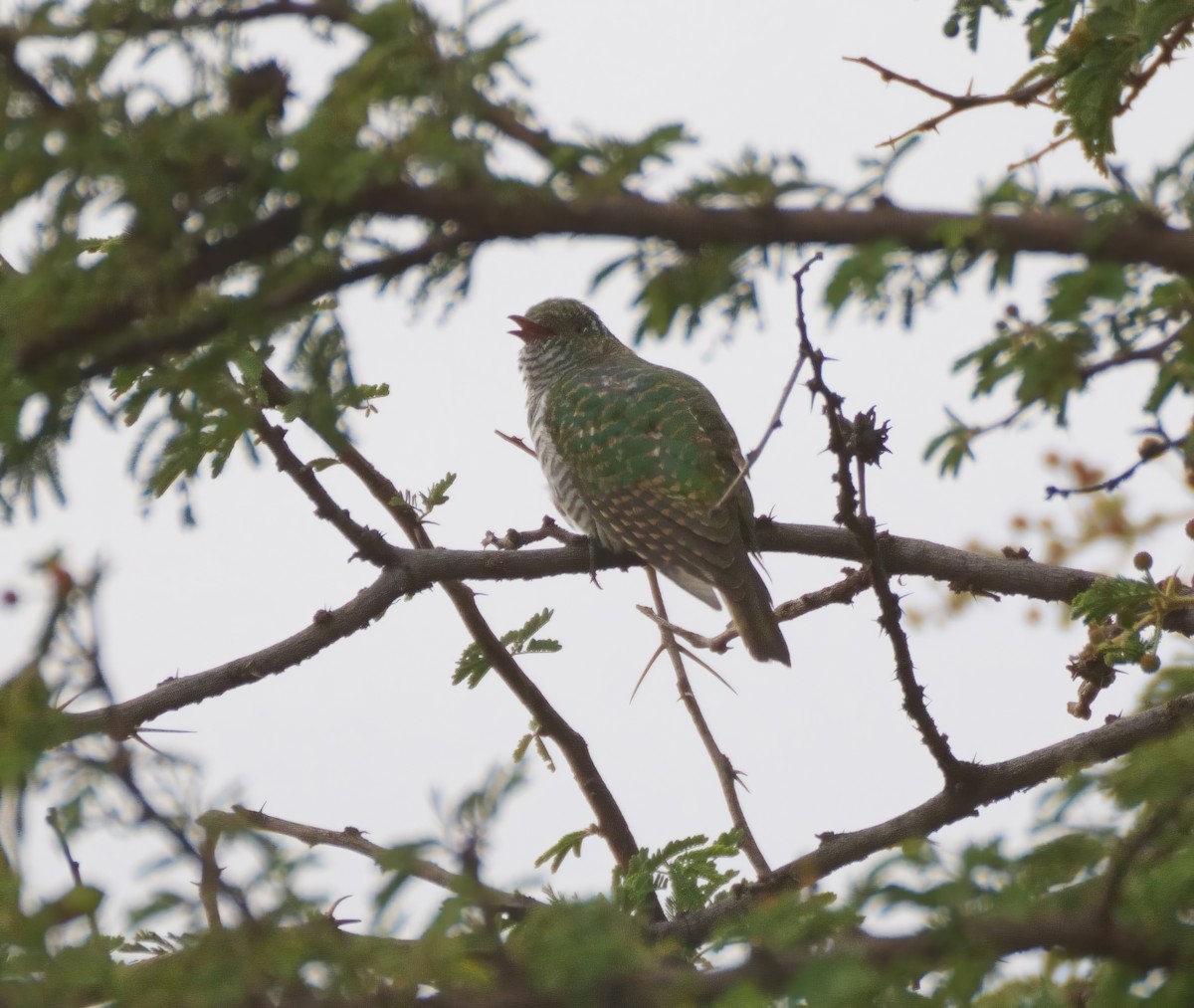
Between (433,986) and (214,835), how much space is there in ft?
1.21

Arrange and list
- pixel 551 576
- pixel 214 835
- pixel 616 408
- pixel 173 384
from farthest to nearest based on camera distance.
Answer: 1. pixel 616 408
2. pixel 551 576
3. pixel 173 384
4. pixel 214 835

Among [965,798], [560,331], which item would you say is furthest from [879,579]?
[560,331]

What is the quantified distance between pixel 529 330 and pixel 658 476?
2.34 metres

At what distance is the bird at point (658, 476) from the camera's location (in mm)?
5797

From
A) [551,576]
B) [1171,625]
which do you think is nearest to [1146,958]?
[1171,625]

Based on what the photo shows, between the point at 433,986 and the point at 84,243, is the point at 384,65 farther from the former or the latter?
the point at 84,243

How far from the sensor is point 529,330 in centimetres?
839

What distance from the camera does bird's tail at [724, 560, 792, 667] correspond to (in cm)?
564

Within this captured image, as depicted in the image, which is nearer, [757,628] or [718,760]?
[718,760]

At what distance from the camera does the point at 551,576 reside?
15.5 ft

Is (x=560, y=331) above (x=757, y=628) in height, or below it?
above

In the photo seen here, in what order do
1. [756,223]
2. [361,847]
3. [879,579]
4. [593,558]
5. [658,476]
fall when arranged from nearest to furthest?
[756,223], [879,579], [361,847], [593,558], [658,476]

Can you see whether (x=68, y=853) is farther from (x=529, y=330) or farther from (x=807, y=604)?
(x=529, y=330)

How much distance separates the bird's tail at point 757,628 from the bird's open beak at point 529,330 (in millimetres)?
3083
